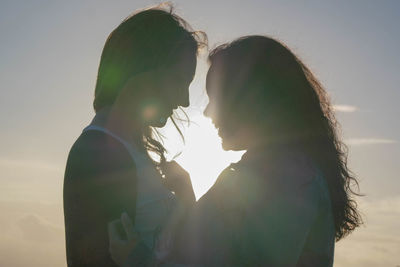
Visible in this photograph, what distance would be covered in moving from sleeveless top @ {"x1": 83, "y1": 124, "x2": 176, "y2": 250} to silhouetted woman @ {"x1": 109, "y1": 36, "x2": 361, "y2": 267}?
363mm

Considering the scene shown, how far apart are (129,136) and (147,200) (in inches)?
31.6

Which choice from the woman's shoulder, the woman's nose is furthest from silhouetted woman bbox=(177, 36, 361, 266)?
the woman's shoulder

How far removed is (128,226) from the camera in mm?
3770

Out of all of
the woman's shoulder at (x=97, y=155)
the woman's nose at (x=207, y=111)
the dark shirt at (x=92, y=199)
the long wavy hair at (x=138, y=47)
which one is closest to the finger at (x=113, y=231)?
the dark shirt at (x=92, y=199)

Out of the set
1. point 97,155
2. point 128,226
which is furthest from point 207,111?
point 128,226

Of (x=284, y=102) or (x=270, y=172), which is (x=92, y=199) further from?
(x=284, y=102)

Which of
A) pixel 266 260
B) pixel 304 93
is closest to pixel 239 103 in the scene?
pixel 304 93

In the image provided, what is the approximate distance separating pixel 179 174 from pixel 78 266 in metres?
2.00

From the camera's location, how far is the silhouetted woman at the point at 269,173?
13.7ft

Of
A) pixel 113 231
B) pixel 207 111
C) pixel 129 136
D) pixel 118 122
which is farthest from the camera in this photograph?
pixel 207 111

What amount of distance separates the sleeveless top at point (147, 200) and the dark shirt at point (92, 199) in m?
0.15

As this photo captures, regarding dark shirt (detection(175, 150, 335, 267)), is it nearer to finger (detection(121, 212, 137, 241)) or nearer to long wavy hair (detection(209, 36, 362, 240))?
long wavy hair (detection(209, 36, 362, 240))

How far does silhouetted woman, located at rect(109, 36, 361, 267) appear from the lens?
4172 mm

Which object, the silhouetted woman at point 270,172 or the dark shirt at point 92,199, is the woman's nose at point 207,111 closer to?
the silhouetted woman at point 270,172
